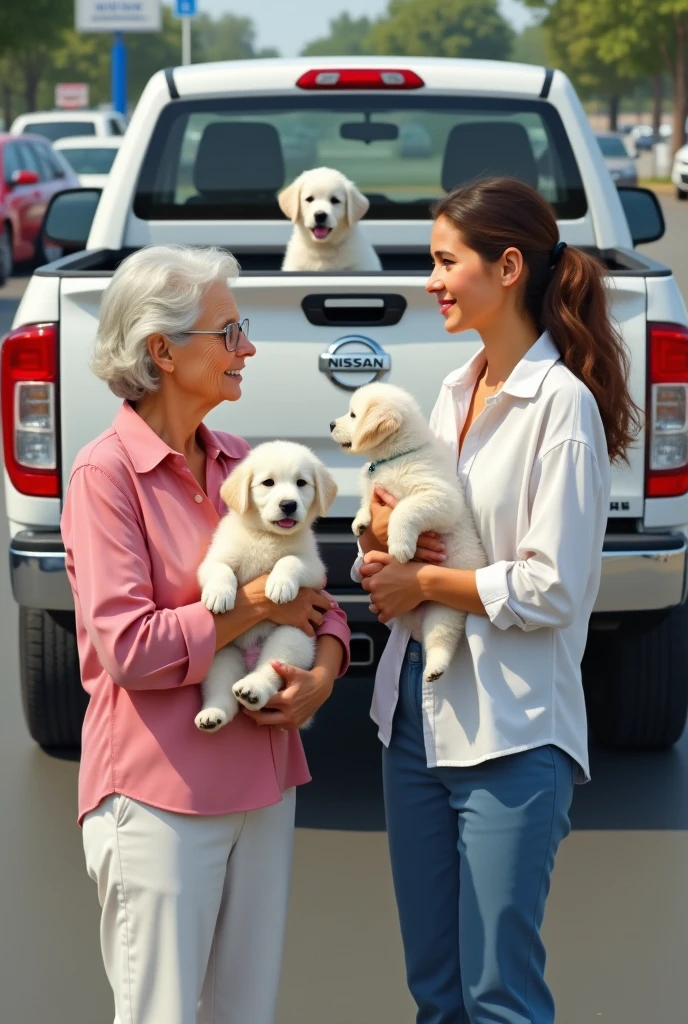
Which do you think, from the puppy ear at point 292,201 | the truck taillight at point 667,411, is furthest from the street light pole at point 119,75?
the truck taillight at point 667,411

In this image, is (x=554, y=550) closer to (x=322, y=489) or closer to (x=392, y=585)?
(x=392, y=585)

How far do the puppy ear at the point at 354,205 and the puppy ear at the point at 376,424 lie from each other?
11.4ft

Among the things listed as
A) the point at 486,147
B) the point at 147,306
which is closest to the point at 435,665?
the point at 147,306

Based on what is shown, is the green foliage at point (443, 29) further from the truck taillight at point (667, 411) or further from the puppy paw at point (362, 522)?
the puppy paw at point (362, 522)

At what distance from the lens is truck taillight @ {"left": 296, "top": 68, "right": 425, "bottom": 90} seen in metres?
6.40

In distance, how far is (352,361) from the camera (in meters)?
4.98

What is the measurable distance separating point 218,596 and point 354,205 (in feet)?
12.8

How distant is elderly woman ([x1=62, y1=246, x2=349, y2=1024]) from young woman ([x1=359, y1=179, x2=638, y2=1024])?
0.87 ft

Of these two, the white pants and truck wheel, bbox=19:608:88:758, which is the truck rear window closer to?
truck wheel, bbox=19:608:88:758

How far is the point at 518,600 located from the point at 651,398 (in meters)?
2.21

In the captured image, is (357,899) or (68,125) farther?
(68,125)

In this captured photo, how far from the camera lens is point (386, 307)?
5.00 meters

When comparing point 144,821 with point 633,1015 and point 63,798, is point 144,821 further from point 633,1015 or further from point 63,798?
point 63,798

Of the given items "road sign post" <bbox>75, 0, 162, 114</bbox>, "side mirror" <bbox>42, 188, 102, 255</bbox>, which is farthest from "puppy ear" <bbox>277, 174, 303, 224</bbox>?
"road sign post" <bbox>75, 0, 162, 114</bbox>
